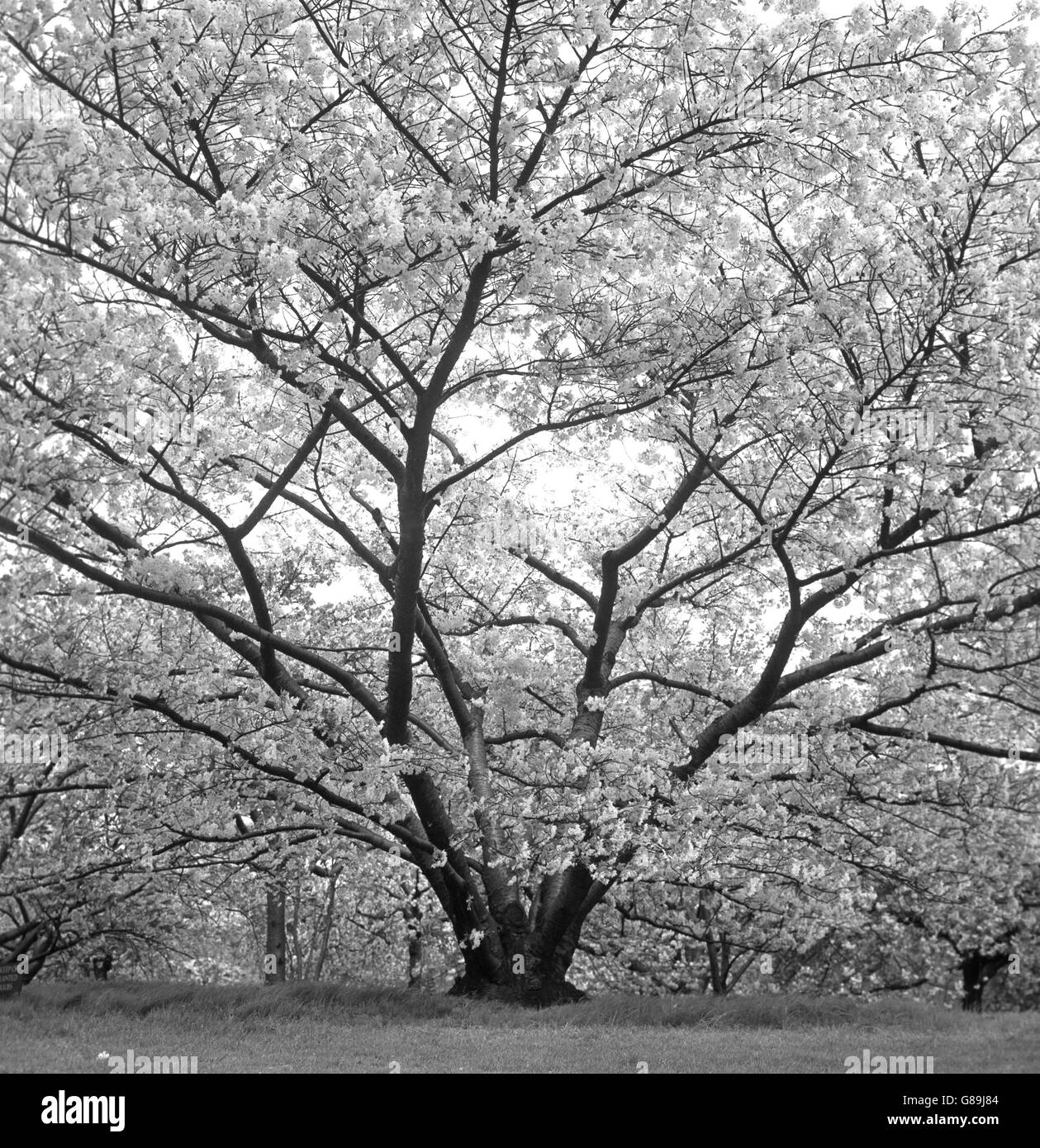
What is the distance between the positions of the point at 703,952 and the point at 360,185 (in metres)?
16.6

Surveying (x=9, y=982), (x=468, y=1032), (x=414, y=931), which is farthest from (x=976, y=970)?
(x=9, y=982)

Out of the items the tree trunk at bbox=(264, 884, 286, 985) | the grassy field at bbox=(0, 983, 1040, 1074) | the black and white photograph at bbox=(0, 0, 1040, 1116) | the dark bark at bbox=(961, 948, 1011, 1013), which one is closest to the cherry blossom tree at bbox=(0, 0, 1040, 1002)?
the black and white photograph at bbox=(0, 0, 1040, 1116)

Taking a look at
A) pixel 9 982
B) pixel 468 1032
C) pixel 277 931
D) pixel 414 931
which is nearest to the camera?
pixel 468 1032

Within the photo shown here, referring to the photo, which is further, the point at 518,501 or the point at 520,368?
the point at 518,501

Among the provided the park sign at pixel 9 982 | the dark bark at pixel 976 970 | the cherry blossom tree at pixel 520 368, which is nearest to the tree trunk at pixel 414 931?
the cherry blossom tree at pixel 520 368

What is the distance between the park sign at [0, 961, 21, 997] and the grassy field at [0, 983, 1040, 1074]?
19cm

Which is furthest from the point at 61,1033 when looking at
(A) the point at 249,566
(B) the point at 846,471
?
(B) the point at 846,471

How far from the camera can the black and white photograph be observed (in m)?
7.49

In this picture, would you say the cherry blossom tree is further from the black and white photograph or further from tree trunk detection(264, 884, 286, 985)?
tree trunk detection(264, 884, 286, 985)

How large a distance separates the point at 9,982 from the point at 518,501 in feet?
23.4

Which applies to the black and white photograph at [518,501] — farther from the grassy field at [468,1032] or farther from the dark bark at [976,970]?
the dark bark at [976,970]

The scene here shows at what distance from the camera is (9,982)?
37.7 feet

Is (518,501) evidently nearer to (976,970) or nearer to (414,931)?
(414,931)
